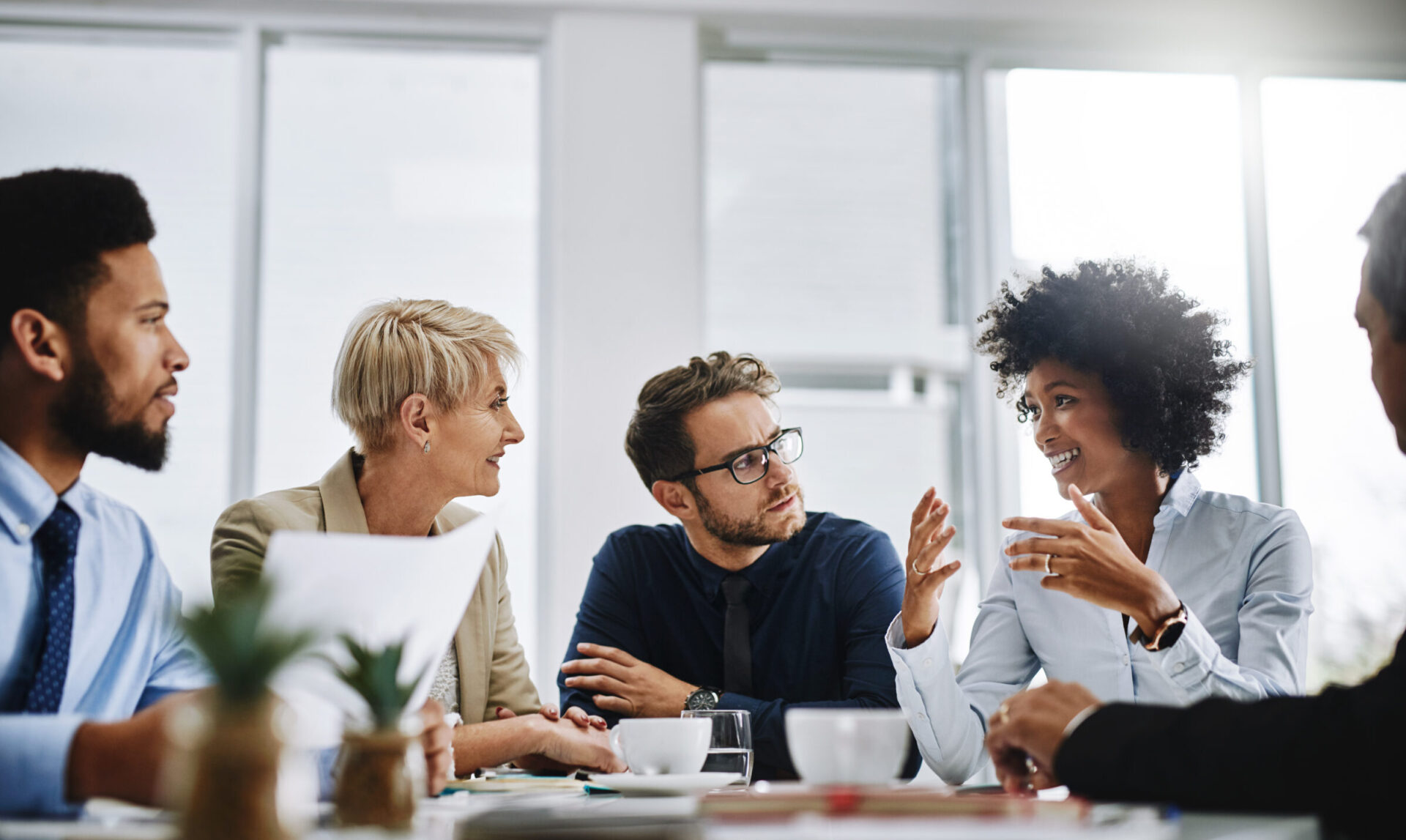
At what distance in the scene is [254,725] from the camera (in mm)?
741

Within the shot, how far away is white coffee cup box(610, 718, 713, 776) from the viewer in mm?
1372

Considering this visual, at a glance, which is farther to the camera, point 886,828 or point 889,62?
point 889,62

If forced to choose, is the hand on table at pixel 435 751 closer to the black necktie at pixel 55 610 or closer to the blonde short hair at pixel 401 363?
the black necktie at pixel 55 610

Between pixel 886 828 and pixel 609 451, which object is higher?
pixel 609 451

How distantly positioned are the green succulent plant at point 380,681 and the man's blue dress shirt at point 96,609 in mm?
364

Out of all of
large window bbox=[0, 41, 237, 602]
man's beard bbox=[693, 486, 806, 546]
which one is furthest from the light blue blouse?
large window bbox=[0, 41, 237, 602]

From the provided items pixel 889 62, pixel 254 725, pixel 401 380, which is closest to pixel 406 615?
pixel 254 725

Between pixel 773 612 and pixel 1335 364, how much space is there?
2.60m

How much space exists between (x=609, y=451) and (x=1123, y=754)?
247cm

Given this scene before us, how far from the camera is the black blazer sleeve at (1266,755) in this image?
943mm

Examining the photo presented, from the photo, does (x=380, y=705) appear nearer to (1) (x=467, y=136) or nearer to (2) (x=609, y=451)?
(2) (x=609, y=451)

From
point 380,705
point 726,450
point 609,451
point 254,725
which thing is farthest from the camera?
point 609,451

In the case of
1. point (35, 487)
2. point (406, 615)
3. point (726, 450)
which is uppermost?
point (726, 450)

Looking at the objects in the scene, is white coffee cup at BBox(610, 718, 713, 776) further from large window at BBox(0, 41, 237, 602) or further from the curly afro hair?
large window at BBox(0, 41, 237, 602)
